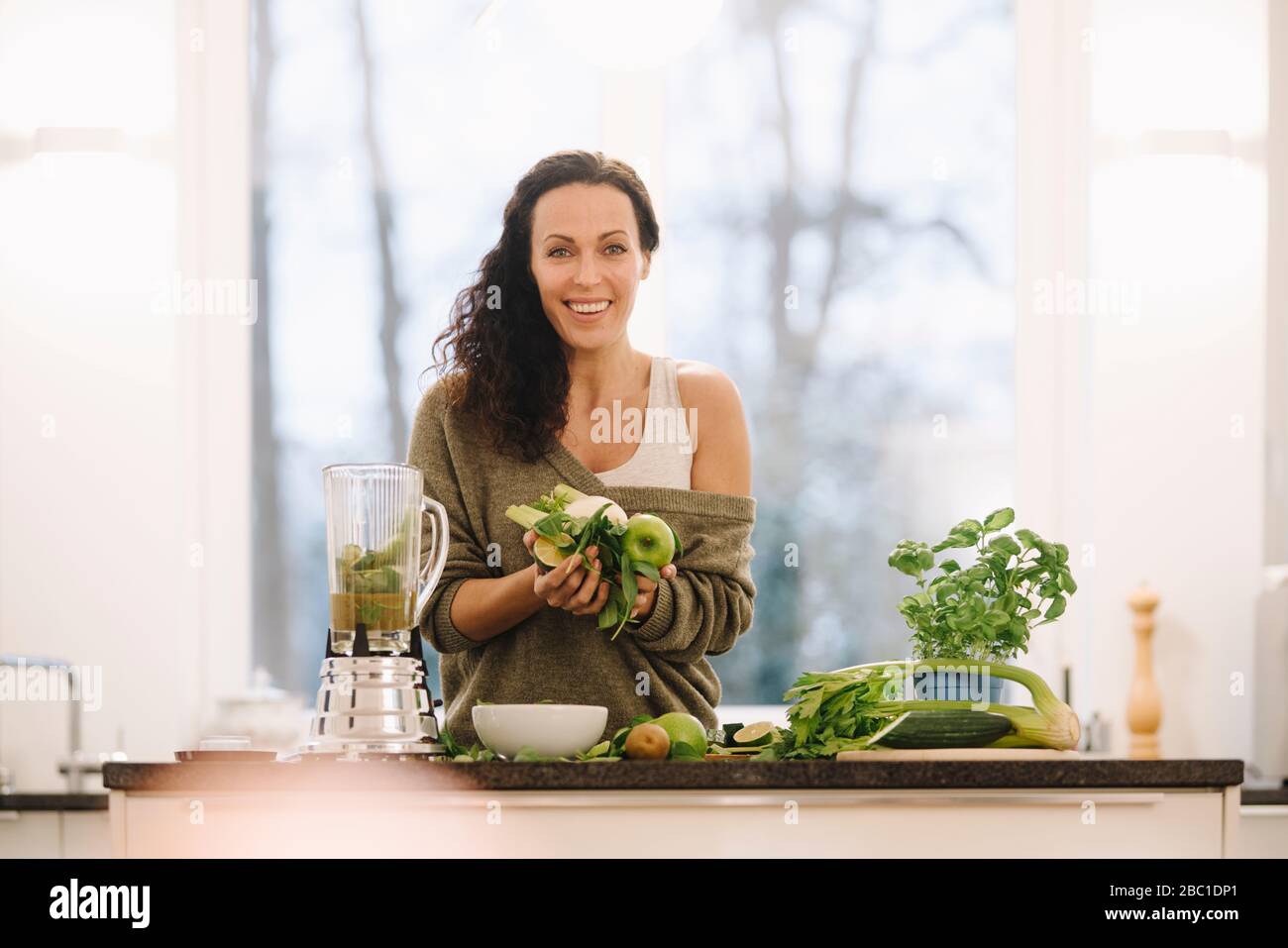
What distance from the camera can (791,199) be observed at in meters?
3.65

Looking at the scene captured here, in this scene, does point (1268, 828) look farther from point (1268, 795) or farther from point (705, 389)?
point (705, 389)

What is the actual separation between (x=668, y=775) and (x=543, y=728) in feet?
0.55

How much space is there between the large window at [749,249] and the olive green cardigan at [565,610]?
1680 millimetres

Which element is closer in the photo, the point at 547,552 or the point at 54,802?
the point at 547,552

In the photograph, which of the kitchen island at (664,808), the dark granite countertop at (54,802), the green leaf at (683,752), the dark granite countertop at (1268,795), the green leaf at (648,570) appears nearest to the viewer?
the kitchen island at (664,808)

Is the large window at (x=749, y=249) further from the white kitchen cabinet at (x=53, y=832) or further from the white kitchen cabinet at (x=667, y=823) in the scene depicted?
the white kitchen cabinet at (x=667, y=823)

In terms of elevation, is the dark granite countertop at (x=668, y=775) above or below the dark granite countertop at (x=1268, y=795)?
above

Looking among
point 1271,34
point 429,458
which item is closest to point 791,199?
point 1271,34

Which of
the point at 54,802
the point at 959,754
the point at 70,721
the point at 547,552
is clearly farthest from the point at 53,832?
the point at 959,754

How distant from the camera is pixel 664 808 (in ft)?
4.34

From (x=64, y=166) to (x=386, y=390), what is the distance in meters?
0.86

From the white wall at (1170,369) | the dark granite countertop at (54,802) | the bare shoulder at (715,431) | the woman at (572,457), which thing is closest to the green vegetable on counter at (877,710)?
the woman at (572,457)

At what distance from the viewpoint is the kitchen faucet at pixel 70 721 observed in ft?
10.4

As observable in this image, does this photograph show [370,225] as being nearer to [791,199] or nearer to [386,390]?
[386,390]
